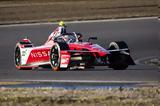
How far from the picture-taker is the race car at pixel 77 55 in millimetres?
18125

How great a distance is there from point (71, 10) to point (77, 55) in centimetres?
1054

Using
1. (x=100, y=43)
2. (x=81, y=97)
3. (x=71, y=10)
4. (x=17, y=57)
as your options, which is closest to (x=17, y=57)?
(x=17, y=57)

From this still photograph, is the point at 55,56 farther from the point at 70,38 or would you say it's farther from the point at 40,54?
the point at 40,54

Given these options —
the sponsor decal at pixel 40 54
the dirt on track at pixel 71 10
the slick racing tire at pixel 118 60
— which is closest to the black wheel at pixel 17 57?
the sponsor decal at pixel 40 54

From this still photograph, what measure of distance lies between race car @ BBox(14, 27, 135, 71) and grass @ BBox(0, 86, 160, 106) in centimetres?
411

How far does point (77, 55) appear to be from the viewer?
18312 millimetres

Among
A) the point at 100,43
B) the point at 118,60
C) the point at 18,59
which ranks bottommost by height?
the point at 118,60

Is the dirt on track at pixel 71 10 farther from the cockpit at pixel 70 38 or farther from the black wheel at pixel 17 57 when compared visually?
the cockpit at pixel 70 38

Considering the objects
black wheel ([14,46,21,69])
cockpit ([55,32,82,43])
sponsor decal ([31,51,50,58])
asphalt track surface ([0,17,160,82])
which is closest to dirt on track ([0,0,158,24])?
asphalt track surface ([0,17,160,82])

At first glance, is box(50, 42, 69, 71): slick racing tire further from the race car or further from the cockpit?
the cockpit

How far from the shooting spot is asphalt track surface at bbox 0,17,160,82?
1734 cm

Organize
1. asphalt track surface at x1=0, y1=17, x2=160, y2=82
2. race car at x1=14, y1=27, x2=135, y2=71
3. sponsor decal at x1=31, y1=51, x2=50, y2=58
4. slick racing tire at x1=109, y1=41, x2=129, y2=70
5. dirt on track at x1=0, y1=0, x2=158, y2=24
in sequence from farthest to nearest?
dirt on track at x1=0, y1=0, x2=158, y2=24 < sponsor decal at x1=31, y1=51, x2=50, y2=58 < slick racing tire at x1=109, y1=41, x2=129, y2=70 < race car at x1=14, y1=27, x2=135, y2=71 < asphalt track surface at x1=0, y1=17, x2=160, y2=82

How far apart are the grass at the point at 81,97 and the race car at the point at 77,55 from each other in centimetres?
411

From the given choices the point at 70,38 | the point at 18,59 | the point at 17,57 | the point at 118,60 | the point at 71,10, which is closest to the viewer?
the point at 118,60
